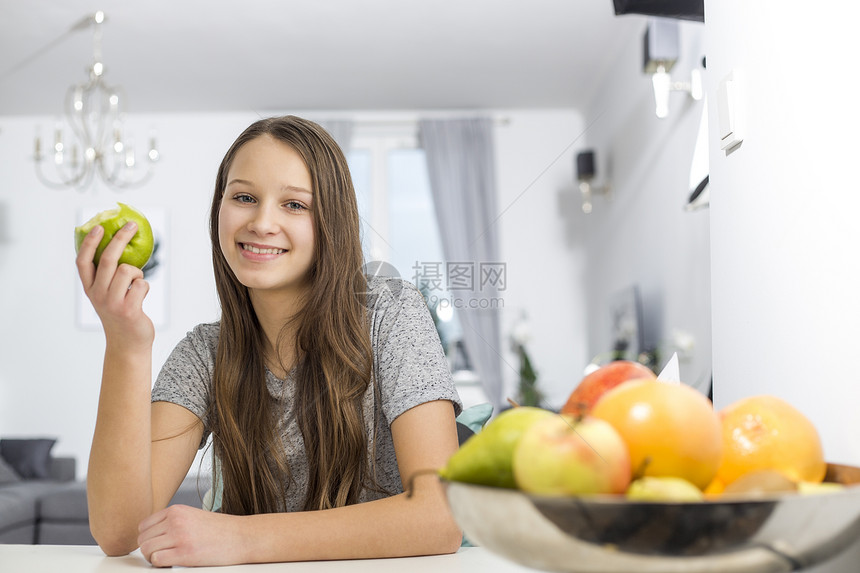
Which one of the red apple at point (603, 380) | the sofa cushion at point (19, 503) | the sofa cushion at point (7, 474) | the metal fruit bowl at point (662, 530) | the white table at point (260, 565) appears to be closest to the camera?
the metal fruit bowl at point (662, 530)

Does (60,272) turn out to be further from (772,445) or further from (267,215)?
(772,445)

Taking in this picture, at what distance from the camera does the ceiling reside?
3.11 metres

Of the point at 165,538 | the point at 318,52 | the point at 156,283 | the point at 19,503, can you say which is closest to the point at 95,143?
the point at 156,283

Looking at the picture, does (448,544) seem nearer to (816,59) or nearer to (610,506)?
Result: (610,506)

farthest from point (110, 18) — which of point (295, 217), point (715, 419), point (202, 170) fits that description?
point (715, 419)

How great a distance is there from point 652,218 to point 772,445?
2619 mm

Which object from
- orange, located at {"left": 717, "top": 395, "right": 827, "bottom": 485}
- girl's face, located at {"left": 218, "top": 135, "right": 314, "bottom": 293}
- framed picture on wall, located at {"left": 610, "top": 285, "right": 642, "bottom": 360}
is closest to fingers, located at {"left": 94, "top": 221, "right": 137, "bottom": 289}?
girl's face, located at {"left": 218, "top": 135, "right": 314, "bottom": 293}

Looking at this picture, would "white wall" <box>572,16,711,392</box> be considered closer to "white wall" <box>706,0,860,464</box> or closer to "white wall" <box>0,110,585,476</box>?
"white wall" <box>0,110,585,476</box>

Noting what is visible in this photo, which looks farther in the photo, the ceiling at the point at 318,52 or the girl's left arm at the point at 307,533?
the ceiling at the point at 318,52

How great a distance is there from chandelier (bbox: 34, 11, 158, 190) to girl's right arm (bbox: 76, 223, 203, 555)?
2172mm

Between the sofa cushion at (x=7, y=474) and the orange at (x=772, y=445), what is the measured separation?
12.1ft

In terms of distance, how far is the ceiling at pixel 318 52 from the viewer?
10.2ft

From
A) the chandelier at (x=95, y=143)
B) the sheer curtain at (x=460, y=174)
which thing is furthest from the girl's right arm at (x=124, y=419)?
the sheer curtain at (x=460, y=174)

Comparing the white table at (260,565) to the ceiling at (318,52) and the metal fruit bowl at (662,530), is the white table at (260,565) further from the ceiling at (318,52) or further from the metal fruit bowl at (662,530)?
the ceiling at (318,52)
